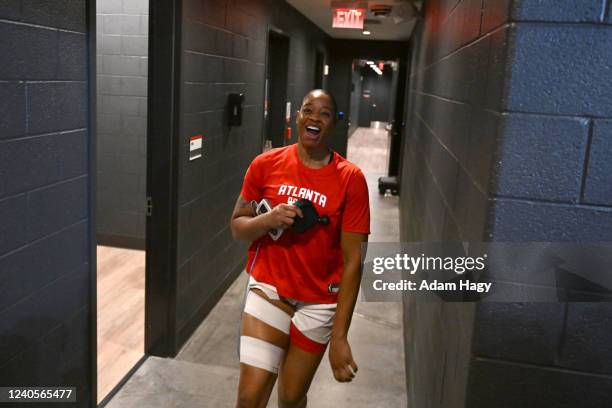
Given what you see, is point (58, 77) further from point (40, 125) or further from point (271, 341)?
point (271, 341)

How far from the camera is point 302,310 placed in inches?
84.7

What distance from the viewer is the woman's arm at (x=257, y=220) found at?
6.56 ft

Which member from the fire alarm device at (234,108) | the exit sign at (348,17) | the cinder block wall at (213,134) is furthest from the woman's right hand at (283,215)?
the exit sign at (348,17)

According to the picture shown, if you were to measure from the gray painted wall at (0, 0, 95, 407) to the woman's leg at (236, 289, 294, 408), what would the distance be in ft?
2.44

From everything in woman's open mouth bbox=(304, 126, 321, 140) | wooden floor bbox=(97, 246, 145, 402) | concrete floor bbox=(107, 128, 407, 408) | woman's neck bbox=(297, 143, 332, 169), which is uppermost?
woman's open mouth bbox=(304, 126, 321, 140)

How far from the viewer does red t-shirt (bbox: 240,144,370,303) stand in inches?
82.9

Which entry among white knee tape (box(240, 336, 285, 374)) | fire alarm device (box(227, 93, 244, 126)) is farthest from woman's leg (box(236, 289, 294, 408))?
fire alarm device (box(227, 93, 244, 126))

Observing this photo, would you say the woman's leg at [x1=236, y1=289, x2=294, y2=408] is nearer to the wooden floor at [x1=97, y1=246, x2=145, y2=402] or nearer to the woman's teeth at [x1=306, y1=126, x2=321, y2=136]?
the woman's teeth at [x1=306, y1=126, x2=321, y2=136]

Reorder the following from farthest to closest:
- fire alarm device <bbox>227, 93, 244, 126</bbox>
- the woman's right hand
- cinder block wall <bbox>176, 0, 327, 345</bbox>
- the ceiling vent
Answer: the ceiling vent < fire alarm device <bbox>227, 93, 244, 126</bbox> < cinder block wall <bbox>176, 0, 327, 345</bbox> < the woman's right hand


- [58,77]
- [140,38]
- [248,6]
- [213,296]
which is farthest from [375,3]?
[58,77]

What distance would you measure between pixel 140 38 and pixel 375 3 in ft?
7.79

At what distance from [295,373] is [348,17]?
4.88 m

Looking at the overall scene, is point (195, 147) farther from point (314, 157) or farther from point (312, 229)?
point (312, 229)

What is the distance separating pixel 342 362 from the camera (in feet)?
6.61
